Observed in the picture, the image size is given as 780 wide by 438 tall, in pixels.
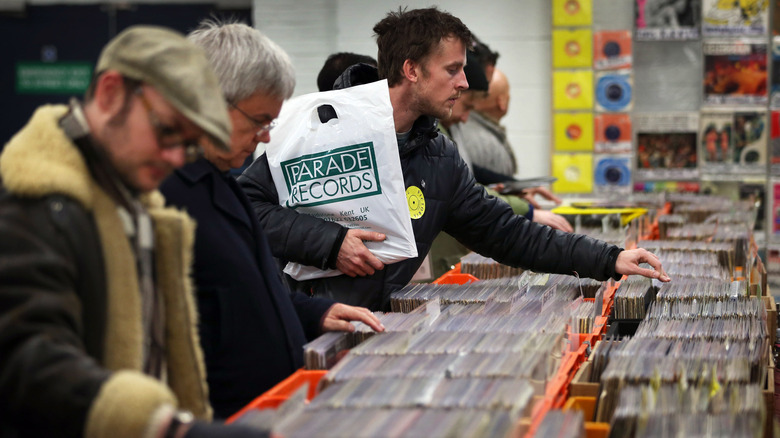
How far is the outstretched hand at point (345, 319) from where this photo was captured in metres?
2.12

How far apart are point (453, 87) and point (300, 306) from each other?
1080 mm

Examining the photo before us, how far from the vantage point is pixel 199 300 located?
191cm

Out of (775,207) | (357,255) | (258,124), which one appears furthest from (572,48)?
(258,124)

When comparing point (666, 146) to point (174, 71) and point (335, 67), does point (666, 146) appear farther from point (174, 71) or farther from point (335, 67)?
point (174, 71)

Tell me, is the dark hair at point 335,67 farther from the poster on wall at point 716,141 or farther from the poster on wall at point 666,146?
the poster on wall at point 716,141

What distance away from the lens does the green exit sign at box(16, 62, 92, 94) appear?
9.80 meters

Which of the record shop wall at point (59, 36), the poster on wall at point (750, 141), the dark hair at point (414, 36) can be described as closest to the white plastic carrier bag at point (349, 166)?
the dark hair at point (414, 36)

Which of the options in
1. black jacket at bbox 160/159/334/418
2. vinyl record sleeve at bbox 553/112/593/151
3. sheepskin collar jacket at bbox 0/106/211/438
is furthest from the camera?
vinyl record sleeve at bbox 553/112/593/151

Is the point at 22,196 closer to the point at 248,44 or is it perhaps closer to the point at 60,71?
the point at 248,44

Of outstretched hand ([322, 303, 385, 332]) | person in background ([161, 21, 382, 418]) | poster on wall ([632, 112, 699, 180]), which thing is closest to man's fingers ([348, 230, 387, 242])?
outstretched hand ([322, 303, 385, 332])

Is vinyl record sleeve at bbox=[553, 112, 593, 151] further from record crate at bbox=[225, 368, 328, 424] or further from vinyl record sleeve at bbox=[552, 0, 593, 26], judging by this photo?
record crate at bbox=[225, 368, 328, 424]

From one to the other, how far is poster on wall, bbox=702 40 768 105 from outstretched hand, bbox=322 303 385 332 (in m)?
6.20

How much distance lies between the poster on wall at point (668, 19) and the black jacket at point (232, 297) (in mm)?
6254

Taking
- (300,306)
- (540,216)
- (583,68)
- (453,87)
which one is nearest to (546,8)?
(583,68)
